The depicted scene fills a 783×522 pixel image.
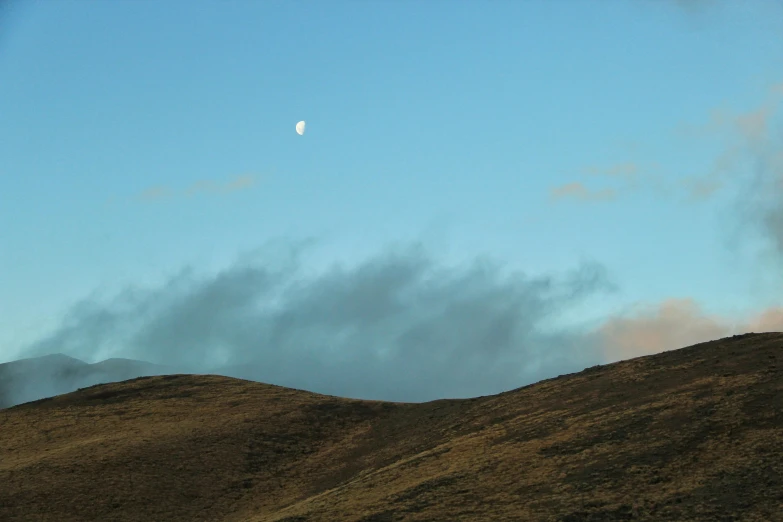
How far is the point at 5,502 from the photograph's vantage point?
51062 millimetres

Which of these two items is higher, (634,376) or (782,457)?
(634,376)

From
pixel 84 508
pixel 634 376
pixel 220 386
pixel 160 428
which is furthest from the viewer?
pixel 220 386

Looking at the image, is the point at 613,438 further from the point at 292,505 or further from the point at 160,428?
the point at 160,428

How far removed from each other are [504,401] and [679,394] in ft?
47.1

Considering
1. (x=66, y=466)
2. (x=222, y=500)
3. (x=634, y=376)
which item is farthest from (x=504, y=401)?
(x=66, y=466)

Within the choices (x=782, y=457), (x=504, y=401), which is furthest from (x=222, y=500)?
(x=782, y=457)

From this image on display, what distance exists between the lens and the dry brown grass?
3831 cm

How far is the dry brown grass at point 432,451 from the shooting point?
126 ft

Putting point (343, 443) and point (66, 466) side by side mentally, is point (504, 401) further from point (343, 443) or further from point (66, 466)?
point (66, 466)

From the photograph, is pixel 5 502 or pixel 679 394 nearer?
pixel 679 394

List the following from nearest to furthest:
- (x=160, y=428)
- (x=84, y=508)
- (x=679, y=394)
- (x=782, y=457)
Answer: (x=782, y=457) → (x=679, y=394) → (x=84, y=508) → (x=160, y=428)

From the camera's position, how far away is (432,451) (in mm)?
51250

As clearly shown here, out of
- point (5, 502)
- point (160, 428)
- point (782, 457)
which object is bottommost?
point (782, 457)

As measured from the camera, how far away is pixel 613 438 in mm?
43969
